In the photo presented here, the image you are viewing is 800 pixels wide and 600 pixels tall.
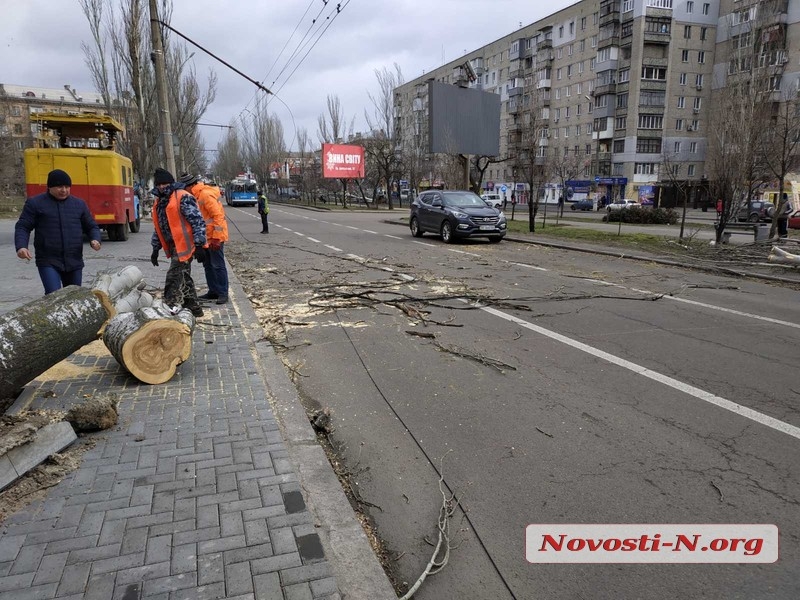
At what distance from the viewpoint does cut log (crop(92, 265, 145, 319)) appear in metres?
5.83

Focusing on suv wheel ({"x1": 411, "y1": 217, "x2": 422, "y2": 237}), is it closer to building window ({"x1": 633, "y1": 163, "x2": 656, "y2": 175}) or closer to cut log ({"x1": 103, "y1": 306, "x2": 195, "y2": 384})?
cut log ({"x1": 103, "y1": 306, "x2": 195, "y2": 384})

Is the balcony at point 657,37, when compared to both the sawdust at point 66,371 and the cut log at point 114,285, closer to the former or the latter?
the cut log at point 114,285

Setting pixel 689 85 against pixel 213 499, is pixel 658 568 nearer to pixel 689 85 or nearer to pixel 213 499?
pixel 213 499

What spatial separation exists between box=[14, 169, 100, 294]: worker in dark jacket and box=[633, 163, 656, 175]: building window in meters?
68.2

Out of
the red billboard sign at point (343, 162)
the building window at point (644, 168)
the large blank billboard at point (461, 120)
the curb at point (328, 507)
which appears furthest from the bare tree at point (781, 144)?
the building window at point (644, 168)

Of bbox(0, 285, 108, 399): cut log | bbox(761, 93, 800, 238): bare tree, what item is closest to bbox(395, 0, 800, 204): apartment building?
bbox(761, 93, 800, 238): bare tree

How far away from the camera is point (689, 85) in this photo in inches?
2589

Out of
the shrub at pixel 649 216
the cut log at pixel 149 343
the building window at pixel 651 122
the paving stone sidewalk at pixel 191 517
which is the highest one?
the building window at pixel 651 122

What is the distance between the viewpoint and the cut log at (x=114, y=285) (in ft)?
19.1

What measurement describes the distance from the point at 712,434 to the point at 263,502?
124 inches

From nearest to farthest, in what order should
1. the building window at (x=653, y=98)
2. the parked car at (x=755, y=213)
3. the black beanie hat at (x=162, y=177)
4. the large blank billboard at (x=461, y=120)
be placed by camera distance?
1. the black beanie hat at (x=162, y=177)
2. the large blank billboard at (x=461, y=120)
3. the parked car at (x=755, y=213)
4. the building window at (x=653, y=98)

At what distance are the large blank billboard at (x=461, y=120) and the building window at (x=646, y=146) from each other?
145 feet

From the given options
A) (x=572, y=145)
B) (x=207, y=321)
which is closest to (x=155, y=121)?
(x=207, y=321)

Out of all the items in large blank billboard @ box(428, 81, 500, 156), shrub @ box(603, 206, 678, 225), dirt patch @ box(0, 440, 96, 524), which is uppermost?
large blank billboard @ box(428, 81, 500, 156)
